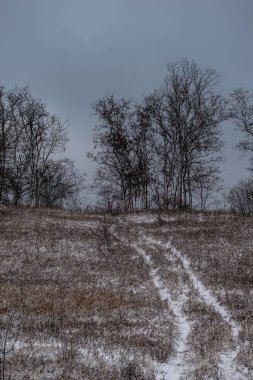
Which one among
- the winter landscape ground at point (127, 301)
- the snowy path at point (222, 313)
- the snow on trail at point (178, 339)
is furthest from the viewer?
the winter landscape ground at point (127, 301)

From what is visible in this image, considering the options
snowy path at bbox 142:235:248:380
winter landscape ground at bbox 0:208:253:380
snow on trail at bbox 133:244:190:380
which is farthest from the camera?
winter landscape ground at bbox 0:208:253:380

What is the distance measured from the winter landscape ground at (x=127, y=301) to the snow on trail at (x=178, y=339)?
0.13 ft

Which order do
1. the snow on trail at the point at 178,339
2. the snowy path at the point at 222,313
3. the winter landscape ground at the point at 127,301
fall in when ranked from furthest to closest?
the winter landscape ground at the point at 127,301, the snowy path at the point at 222,313, the snow on trail at the point at 178,339

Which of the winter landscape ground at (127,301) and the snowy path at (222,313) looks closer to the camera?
the snowy path at (222,313)

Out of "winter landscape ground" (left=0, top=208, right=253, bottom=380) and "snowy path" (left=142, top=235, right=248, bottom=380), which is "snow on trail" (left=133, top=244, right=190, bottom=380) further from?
"snowy path" (left=142, top=235, right=248, bottom=380)

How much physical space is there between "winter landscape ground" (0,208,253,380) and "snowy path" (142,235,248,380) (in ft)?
0.13

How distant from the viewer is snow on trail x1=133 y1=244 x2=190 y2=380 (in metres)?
8.49

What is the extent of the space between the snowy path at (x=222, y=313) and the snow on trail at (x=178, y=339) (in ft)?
2.77

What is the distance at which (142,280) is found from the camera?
1772cm

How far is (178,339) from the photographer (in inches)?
427

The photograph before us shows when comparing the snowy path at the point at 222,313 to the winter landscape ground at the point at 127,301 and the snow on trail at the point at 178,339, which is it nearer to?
the winter landscape ground at the point at 127,301

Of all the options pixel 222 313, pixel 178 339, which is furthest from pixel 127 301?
pixel 178 339

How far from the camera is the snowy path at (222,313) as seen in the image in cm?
860

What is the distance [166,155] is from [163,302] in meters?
31.4
